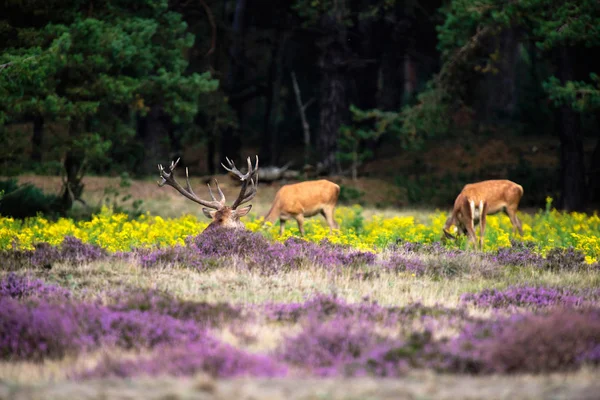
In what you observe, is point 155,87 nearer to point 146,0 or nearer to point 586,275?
point 146,0

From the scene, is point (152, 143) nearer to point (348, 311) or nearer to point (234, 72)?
point (234, 72)

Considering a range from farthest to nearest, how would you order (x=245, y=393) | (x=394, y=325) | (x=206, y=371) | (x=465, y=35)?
(x=465, y=35), (x=394, y=325), (x=206, y=371), (x=245, y=393)

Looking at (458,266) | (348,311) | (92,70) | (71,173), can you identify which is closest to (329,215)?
(458,266)

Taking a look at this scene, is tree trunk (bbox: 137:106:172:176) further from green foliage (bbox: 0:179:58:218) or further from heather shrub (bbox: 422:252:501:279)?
heather shrub (bbox: 422:252:501:279)

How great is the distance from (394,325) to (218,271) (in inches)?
128

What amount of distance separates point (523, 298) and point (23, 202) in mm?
11543

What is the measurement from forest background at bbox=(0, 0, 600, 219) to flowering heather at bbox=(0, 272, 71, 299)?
21.7ft

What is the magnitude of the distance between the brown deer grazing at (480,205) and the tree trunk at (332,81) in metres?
12.6

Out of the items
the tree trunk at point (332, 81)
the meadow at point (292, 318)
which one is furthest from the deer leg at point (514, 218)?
the tree trunk at point (332, 81)

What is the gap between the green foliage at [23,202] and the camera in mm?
17066

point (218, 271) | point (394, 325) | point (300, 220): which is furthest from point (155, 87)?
point (394, 325)

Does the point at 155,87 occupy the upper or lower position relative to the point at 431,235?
upper

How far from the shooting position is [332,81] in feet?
89.7

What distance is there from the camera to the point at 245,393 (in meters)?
5.54
